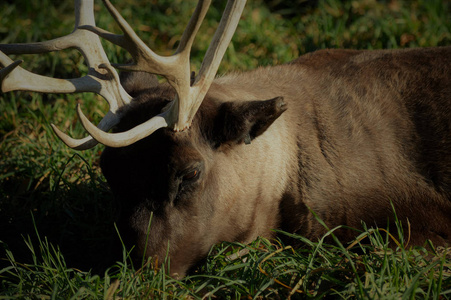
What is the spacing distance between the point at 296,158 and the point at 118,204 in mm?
1167

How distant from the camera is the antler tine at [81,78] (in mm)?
2895

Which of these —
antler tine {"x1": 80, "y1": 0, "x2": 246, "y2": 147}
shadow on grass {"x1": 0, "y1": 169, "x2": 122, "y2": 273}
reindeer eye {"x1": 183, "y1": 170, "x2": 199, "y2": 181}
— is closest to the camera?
antler tine {"x1": 80, "y1": 0, "x2": 246, "y2": 147}

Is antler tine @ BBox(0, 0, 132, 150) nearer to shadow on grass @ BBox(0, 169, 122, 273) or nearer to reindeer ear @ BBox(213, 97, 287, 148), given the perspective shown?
reindeer ear @ BBox(213, 97, 287, 148)

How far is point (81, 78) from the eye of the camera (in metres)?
3.15

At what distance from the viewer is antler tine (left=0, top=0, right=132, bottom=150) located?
114 inches

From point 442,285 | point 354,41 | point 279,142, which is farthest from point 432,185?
point 354,41

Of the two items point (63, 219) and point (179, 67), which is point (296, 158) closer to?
point (179, 67)

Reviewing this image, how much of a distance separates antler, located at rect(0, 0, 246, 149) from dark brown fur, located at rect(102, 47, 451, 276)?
0.13 m

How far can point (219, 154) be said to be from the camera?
318 cm

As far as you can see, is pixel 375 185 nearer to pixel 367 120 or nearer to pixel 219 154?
pixel 367 120

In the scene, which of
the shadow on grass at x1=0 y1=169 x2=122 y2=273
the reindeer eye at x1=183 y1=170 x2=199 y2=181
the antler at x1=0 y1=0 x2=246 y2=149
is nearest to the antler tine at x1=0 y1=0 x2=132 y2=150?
the antler at x1=0 y1=0 x2=246 y2=149

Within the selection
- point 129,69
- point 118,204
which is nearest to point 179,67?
point 129,69

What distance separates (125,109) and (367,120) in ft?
5.14

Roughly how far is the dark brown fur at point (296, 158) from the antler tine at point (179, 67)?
119mm
